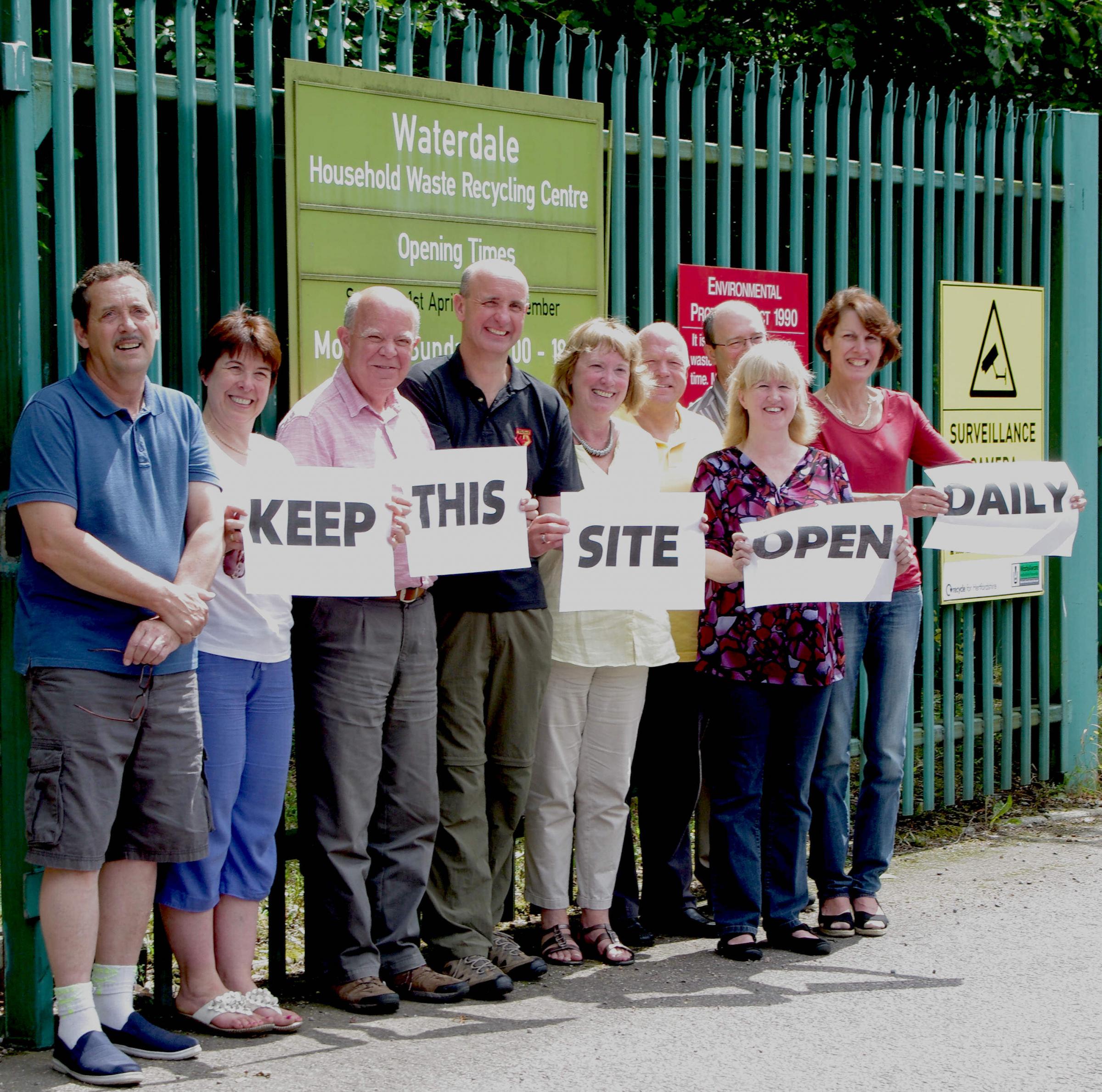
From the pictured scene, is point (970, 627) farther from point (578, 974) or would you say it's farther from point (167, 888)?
point (167, 888)

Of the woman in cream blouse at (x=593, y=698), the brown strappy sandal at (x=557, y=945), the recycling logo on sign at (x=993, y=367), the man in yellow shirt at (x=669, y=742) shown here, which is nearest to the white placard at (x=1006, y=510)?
the man in yellow shirt at (x=669, y=742)

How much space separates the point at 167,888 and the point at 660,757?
189 centimetres

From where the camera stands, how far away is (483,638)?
4.79 meters

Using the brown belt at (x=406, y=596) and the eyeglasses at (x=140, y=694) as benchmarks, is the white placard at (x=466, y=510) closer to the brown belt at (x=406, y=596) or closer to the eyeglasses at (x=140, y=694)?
the brown belt at (x=406, y=596)

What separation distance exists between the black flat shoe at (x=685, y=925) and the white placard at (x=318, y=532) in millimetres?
1810

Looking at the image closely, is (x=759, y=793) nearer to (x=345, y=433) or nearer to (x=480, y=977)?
(x=480, y=977)

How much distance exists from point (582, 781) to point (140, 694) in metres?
1.75

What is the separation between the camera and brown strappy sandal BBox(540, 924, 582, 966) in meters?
5.07

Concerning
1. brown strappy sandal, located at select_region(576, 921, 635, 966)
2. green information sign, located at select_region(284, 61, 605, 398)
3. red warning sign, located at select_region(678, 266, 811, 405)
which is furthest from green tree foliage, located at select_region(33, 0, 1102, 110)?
brown strappy sandal, located at select_region(576, 921, 635, 966)

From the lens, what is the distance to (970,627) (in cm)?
694

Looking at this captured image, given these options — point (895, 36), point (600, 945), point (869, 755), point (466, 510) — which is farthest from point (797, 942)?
point (895, 36)

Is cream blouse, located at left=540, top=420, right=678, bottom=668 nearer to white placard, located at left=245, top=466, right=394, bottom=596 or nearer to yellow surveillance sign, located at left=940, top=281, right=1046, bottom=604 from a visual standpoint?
white placard, located at left=245, top=466, right=394, bottom=596

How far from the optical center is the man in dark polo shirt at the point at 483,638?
479 cm

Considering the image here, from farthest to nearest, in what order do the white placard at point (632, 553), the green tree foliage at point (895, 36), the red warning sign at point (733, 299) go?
the green tree foliage at point (895, 36), the red warning sign at point (733, 299), the white placard at point (632, 553)
